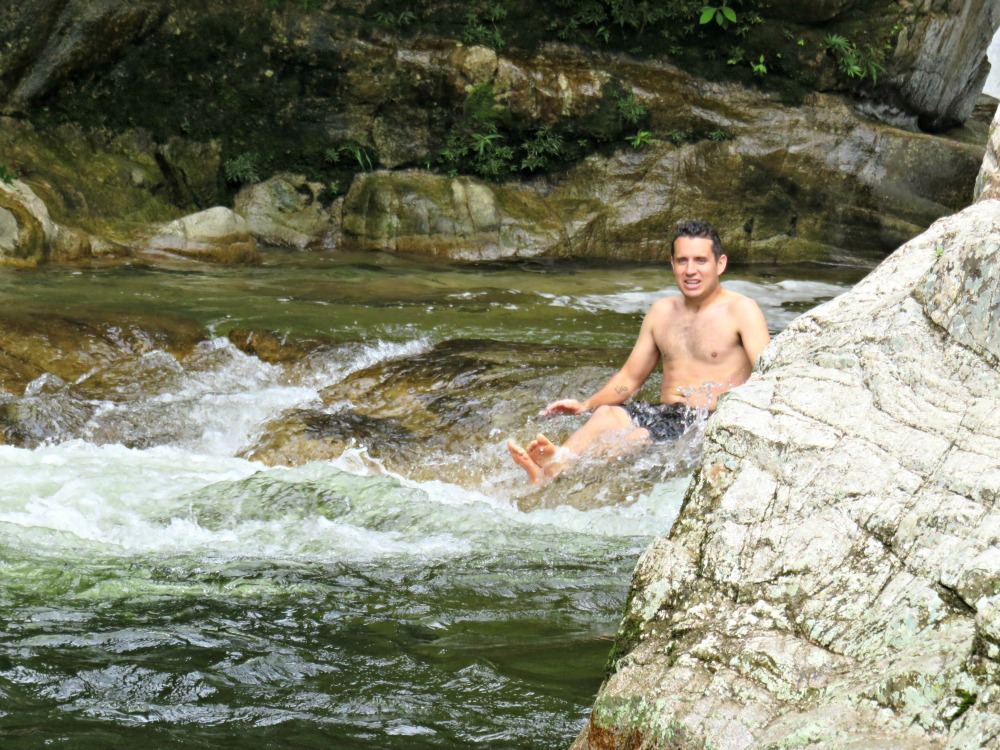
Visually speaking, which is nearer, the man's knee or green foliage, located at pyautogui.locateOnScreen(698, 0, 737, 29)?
the man's knee

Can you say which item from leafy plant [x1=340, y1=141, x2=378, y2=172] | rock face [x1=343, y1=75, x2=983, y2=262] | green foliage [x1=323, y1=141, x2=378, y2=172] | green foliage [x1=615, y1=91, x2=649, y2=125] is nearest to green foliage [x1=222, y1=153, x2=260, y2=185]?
green foliage [x1=323, y1=141, x2=378, y2=172]

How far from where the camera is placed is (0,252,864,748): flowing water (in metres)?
2.68

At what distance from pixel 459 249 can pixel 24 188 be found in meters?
4.15

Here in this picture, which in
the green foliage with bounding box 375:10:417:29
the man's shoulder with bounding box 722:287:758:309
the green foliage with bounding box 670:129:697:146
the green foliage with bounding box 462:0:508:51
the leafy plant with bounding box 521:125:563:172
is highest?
the green foliage with bounding box 462:0:508:51

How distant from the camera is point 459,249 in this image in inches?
444

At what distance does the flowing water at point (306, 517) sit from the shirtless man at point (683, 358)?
14cm

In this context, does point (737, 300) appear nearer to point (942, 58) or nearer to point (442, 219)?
point (442, 219)

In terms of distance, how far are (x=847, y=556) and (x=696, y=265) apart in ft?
11.3

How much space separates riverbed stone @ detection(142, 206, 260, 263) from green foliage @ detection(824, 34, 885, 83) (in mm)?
6820

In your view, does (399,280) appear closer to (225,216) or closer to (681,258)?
(225,216)

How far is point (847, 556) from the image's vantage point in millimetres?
2121

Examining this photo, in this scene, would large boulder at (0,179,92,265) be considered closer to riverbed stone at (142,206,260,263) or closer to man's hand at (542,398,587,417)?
riverbed stone at (142,206,260,263)

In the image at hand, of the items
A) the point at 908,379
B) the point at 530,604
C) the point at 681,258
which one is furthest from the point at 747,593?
the point at 681,258

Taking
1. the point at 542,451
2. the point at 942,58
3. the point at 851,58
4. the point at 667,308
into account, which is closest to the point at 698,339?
the point at 667,308
